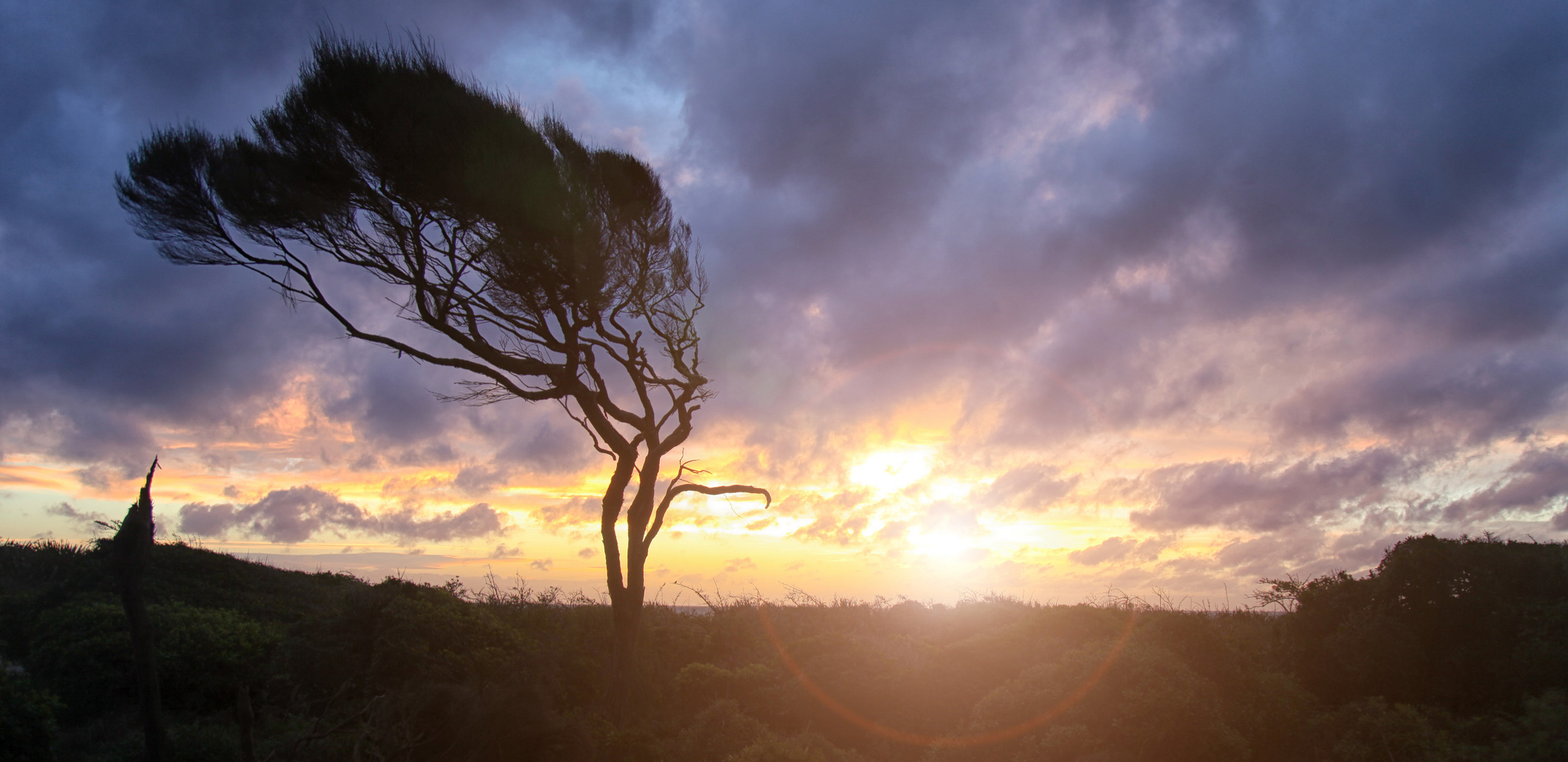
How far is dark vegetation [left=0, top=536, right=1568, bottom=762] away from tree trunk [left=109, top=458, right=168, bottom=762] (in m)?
0.90

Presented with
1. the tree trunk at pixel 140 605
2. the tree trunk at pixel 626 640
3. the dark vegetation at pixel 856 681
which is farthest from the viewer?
the tree trunk at pixel 626 640

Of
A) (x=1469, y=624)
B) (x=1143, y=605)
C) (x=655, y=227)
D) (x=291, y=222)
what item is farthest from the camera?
(x=1143, y=605)

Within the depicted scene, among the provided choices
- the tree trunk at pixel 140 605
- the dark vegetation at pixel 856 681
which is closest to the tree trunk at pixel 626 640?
the dark vegetation at pixel 856 681

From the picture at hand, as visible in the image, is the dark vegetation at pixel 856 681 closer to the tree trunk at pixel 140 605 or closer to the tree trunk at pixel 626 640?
the tree trunk at pixel 626 640

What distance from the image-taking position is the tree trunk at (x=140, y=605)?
206 inches

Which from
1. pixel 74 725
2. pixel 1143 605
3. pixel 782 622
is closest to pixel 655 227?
pixel 782 622

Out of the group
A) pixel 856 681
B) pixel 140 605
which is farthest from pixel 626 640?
pixel 140 605

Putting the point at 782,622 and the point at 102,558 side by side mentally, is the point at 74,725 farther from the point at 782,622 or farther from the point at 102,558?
the point at 782,622

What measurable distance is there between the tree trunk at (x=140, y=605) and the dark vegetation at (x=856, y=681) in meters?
0.90

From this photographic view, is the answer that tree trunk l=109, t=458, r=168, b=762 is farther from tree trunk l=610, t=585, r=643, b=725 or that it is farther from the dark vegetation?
tree trunk l=610, t=585, r=643, b=725

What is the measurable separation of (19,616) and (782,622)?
1384 centimetres

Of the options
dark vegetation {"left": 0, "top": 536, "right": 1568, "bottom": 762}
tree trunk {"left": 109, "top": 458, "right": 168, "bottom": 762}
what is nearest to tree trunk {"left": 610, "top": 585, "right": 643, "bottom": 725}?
dark vegetation {"left": 0, "top": 536, "right": 1568, "bottom": 762}

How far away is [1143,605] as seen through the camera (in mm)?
13695

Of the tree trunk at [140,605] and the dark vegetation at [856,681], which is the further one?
the dark vegetation at [856,681]
